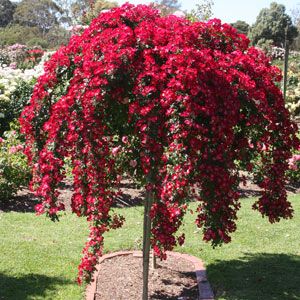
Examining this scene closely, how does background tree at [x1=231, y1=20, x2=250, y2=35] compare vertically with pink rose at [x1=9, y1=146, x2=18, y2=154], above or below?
above

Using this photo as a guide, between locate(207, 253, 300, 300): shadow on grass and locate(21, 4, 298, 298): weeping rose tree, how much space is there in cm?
→ 112

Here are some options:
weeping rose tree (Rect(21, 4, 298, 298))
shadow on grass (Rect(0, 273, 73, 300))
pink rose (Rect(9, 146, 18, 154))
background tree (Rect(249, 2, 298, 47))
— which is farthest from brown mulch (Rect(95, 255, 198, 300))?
background tree (Rect(249, 2, 298, 47))

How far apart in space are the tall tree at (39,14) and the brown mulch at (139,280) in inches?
2005

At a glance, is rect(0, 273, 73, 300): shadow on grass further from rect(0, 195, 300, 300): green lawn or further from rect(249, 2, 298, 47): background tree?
rect(249, 2, 298, 47): background tree

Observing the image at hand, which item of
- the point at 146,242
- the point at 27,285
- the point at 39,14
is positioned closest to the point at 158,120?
the point at 146,242

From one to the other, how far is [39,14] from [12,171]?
4922cm

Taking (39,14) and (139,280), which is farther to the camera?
(39,14)

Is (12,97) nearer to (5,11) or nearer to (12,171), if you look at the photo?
(12,171)

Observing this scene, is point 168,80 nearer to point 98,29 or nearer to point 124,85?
point 124,85

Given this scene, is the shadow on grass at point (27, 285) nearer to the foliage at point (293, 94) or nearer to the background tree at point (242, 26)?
the foliage at point (293, 94)

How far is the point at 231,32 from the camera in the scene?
454 centimetres

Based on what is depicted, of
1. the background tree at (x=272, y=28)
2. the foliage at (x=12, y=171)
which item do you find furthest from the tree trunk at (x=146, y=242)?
the background tree at (x=272, y=28)

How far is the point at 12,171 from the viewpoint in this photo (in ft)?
28.5

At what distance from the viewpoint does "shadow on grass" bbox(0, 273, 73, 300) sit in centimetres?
505
